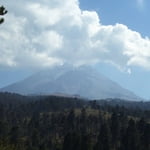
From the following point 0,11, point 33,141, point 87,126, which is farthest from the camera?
point 87,126

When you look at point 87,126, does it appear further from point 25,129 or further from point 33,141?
point 33,141

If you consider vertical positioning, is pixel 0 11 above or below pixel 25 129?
above

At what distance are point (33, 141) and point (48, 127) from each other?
48.2 meters

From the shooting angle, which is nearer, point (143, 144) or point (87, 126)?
point (143, 144)

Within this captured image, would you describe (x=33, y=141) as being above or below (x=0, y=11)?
below

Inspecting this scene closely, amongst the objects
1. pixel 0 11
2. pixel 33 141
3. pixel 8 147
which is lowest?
pixel 33 141

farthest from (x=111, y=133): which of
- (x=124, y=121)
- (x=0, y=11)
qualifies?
(x=0, y=11)

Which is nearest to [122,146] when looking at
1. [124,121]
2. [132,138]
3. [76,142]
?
[132,138]

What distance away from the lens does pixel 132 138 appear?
4660 inches

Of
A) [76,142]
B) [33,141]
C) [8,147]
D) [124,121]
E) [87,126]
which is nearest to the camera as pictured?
[8,147]

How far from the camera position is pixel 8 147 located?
2795 centimetres

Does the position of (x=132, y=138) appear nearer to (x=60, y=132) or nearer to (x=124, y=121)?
(x=124, y=121)

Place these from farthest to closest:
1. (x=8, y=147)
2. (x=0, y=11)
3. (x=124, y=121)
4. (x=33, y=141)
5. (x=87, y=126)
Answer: (x=87, y=126) → (x=124, y=121) → (x=33, y=141) → (x=0, y=11) → (x=8, y=147)

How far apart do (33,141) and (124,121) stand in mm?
51360
